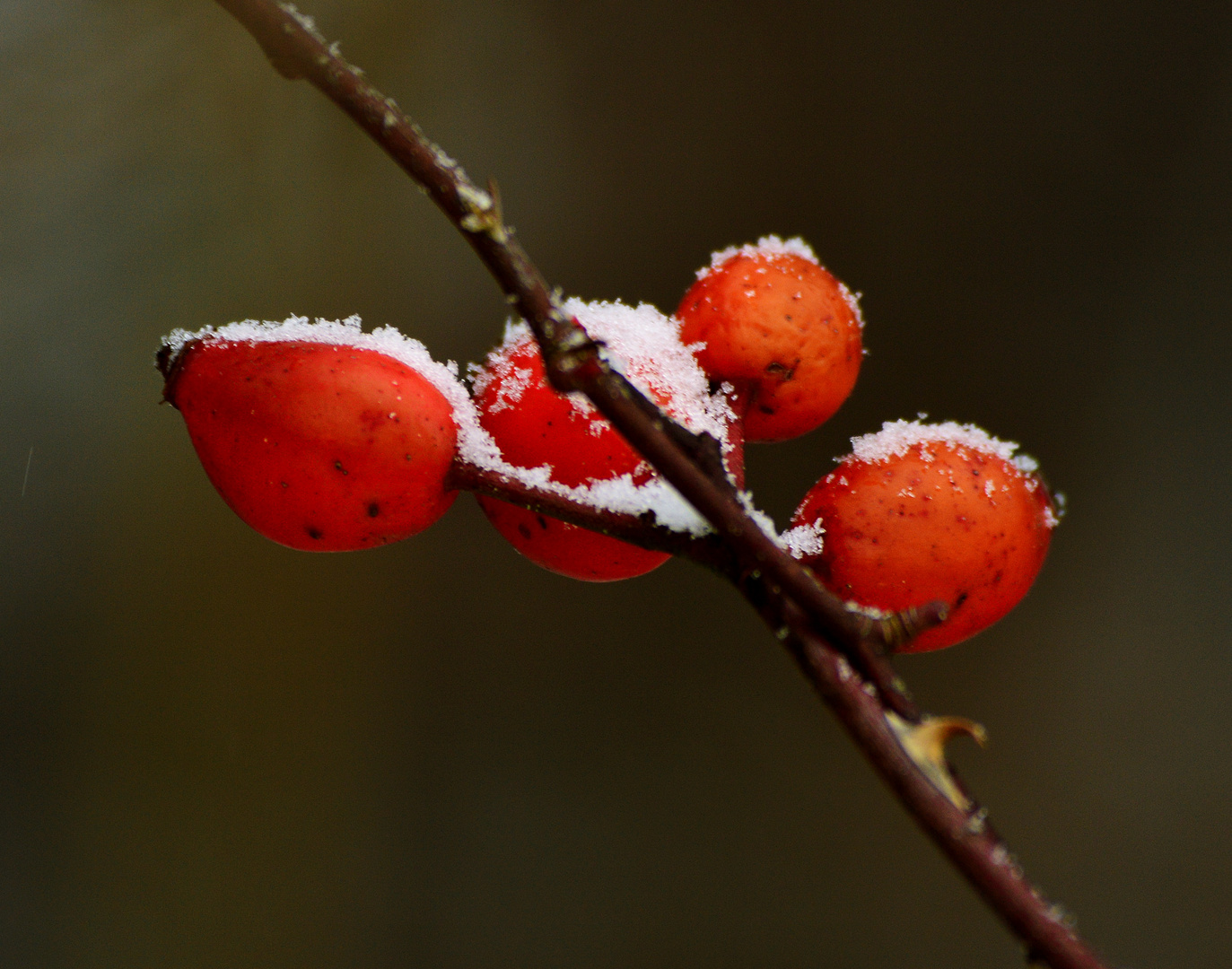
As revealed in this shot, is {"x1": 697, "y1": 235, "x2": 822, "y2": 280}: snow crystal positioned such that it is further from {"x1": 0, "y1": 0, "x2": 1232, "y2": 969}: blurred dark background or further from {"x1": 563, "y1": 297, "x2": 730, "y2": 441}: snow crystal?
{"x1": 0, "y1": 0, "x2": 1232, "y2": 969}: blurred dark background

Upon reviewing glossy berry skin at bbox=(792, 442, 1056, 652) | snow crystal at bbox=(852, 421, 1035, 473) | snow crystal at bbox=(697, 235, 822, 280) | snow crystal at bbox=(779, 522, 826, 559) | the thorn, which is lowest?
the thorn

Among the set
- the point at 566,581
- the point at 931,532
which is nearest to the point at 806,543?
the point at 931,532

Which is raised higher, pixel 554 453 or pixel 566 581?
pixel 566 581

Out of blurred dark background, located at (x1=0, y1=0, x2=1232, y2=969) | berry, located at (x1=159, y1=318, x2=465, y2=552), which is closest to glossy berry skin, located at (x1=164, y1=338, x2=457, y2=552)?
berry, located at (x1=159, y1=318, x2=465, y2=552)

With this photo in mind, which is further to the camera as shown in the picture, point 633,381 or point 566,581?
point 566,581

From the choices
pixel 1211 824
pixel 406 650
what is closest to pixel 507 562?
pixel 406 650

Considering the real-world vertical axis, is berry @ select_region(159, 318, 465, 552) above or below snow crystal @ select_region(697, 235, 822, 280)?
below

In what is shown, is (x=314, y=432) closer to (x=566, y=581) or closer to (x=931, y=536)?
(x=931, y=536)

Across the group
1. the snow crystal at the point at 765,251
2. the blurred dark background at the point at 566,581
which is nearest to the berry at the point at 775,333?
the snow crystal at the point at 765,251
